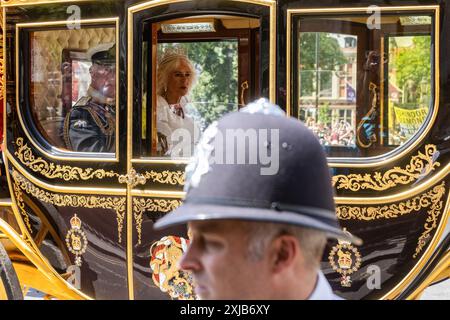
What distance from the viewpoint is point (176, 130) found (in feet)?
9.87

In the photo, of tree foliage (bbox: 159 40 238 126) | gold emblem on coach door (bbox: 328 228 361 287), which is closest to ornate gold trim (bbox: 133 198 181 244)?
tree foliage (bbox: 159 40 238 126)

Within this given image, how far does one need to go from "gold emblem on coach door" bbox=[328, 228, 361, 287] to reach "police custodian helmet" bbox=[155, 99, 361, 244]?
1.67m

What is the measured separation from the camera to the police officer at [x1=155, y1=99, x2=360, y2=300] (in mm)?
1018

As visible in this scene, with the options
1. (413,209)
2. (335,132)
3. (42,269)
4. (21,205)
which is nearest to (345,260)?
(413,209)

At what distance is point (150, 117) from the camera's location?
2.99 metres

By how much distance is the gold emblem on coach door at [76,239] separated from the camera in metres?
3.04

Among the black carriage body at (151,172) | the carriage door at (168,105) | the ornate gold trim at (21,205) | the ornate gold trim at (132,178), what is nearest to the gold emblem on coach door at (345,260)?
the black carriage body at (151,172)

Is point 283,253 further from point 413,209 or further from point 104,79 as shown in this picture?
point 104,79

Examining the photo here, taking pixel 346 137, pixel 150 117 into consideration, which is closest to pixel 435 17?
pixel 346 137

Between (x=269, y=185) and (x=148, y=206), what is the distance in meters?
1.94

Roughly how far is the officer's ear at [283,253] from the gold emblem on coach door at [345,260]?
167 centimetres

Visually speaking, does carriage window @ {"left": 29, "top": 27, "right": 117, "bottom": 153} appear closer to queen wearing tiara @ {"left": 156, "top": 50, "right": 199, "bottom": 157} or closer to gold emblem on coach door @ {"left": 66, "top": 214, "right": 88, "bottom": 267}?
queen wearing tiara @ {"left": 156, "top": 50, "right": 199, "bottom": 157}

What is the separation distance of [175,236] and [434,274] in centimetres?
101

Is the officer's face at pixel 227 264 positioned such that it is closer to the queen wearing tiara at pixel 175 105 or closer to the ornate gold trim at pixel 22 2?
the queen wearing tiara at pixel 175 105
